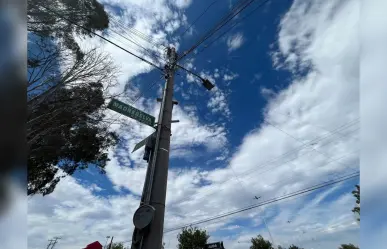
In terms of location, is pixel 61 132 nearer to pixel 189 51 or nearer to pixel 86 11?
pixel 86 11

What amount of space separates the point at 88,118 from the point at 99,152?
281 cm

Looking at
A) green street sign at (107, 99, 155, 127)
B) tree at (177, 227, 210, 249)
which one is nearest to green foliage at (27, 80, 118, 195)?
green street sign at (107, 99, 155, 127)

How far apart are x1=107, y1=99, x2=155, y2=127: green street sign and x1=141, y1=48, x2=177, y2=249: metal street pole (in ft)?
0.90

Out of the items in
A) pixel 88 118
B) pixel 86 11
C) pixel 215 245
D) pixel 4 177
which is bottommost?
pixel 215 245

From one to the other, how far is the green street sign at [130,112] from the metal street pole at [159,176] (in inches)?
10.8

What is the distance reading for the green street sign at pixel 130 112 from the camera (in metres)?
5.10

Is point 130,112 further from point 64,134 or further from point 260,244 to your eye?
point 260,244

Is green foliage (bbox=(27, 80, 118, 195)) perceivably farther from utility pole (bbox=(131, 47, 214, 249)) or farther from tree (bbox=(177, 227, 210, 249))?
tree (bbox=(177, 227, 210, 249))

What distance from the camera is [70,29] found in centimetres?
960

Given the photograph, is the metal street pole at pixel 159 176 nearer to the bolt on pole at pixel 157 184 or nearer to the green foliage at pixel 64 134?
the bolt on pole at pixel 157 184

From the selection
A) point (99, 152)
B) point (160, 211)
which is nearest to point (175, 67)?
point (160, 211)

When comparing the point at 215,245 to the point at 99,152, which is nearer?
the point at 99,152

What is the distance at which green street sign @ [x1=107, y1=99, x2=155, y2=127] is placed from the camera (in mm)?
5096

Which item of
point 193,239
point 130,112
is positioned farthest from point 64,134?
point 193,239
